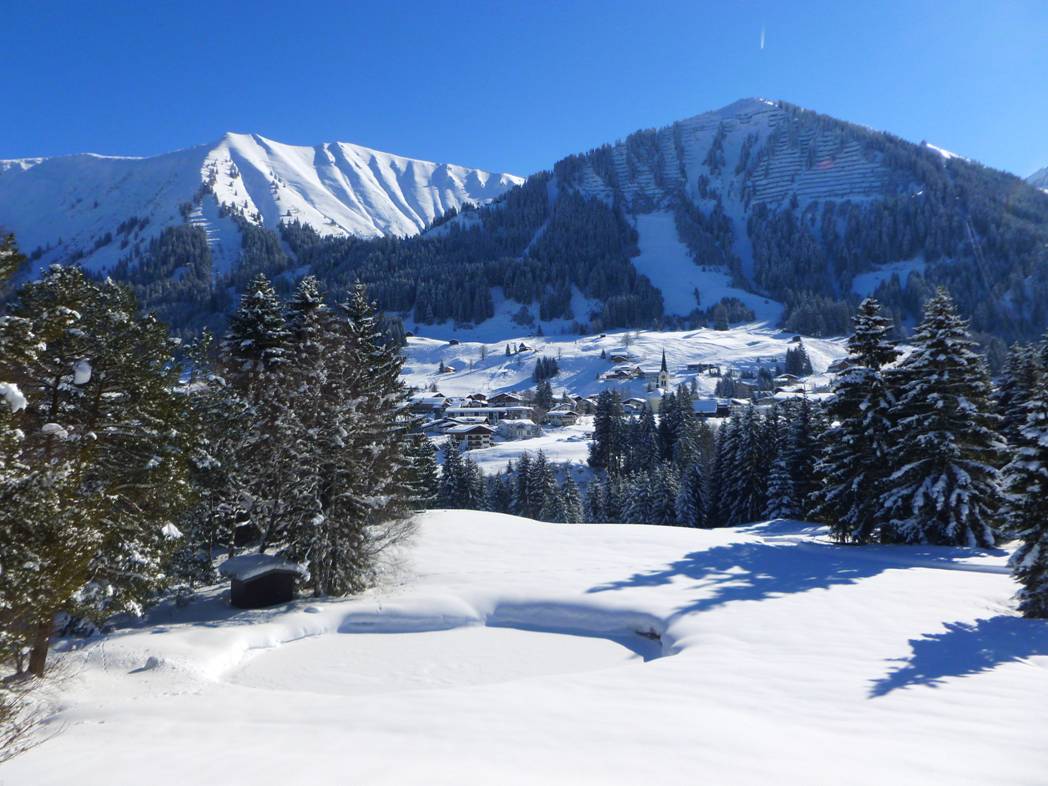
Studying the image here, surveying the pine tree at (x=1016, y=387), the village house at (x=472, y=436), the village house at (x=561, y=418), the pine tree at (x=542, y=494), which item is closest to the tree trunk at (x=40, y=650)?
the pine tree at (x=1016, y=387)

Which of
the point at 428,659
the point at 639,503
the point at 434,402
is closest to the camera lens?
the point at 428,659

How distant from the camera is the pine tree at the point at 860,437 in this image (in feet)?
75.2

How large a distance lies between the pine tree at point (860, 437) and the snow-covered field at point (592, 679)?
1.64m

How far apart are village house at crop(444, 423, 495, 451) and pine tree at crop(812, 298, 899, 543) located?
258 feet

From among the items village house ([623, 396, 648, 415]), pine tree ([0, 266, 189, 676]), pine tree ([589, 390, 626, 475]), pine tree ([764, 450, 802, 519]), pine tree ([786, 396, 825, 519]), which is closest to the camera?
pine tree ([0, 266, 189, 676])

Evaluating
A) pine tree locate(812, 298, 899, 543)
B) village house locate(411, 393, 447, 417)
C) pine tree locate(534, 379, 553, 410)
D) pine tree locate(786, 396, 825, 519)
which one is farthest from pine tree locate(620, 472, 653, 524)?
pine tree locate(534, 379, 553, 410)

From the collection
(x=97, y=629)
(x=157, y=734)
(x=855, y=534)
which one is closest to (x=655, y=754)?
(x=157, y=734)

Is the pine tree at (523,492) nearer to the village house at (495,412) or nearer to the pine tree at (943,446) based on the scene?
the pine tree at (943,446)

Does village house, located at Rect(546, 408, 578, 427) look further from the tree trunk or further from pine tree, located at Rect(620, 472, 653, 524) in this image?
the tree trunk

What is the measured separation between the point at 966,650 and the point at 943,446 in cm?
1206

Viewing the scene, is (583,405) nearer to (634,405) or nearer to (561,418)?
(634,405)

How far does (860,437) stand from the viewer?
76.4 feet

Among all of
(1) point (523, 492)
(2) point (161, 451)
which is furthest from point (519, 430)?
(2) point (161, 451)

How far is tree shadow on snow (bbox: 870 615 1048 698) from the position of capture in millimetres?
9711
